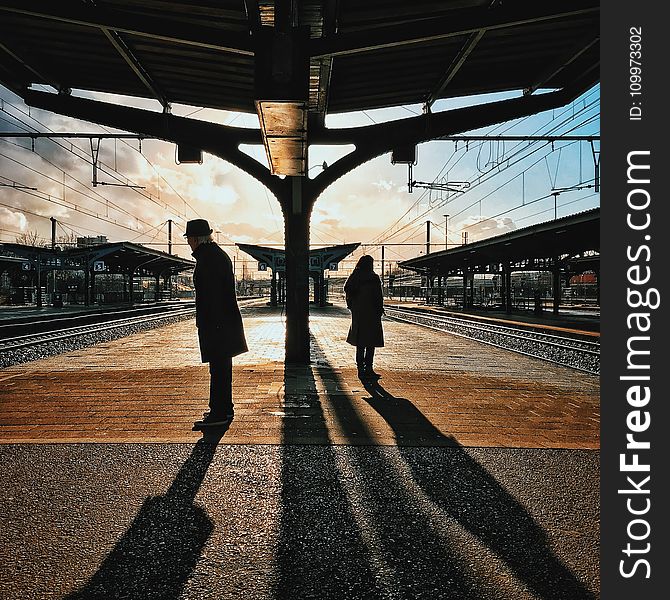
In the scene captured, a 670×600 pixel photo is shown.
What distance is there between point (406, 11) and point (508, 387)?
14.5 feet

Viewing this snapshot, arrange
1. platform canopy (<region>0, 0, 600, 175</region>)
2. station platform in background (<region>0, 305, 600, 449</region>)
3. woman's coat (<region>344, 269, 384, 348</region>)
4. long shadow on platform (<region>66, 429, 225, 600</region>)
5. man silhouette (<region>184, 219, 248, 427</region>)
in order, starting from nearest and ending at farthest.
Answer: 1. long shadow on platform (<region>66, 429, 225, 600</region>)
2. station platform in background (<region>0, 305, 600, 449</region>)
3. man silhouette (<region>184, 219, 248, 427</region>)
4. platform canopy (<region>0, 0, 600, 175</region>)
5. woman's coat (<region>344, 269, 384, 348</region>)

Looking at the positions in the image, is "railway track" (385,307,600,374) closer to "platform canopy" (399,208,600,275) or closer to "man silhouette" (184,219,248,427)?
"platform canopy" (399,208,600,275)

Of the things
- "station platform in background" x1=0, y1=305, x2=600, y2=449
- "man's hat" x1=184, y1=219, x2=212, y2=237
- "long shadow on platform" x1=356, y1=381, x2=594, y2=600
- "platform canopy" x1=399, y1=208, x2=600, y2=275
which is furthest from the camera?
"platform canopy" x1=399, y1=208, x2=600, y2=275

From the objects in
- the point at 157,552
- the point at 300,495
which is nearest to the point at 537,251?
the point at 300,495

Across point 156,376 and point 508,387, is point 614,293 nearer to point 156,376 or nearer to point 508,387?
point 508,387

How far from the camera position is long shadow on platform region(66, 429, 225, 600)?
1.78 meters

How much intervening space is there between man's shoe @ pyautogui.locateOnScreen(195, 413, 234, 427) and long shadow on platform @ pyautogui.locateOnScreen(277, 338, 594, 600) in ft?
2.63

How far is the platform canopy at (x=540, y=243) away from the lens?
14.4 metres

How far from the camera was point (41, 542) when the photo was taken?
2.11m

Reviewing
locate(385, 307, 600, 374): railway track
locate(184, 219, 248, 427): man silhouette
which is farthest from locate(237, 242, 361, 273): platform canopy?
locate(184, 219, 248, 427): man silhouette

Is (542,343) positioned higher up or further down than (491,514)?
further down

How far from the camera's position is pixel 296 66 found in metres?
4.43

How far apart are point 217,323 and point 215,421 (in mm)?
828

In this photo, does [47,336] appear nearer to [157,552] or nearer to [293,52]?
[293,52]
